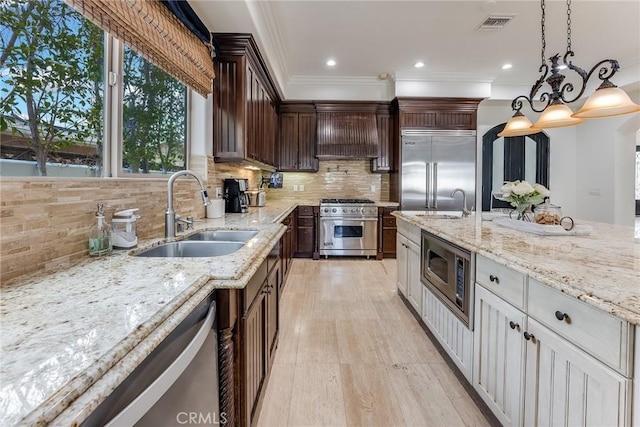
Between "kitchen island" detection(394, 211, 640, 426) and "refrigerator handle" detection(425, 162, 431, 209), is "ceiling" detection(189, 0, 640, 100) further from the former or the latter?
"kitchen island" detection(394, 211, 640, 426)

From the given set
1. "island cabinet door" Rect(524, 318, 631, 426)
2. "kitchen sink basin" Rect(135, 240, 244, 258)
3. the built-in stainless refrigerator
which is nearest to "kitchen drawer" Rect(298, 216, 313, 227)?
the built-in stainless refrigerator

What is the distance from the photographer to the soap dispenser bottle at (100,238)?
4.48 ft

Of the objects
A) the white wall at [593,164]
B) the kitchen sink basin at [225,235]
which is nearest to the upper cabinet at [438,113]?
the white wall at [593,164]

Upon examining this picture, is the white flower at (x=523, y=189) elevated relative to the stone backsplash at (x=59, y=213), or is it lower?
elevated

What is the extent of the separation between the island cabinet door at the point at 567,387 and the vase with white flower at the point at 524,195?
1.26 metres

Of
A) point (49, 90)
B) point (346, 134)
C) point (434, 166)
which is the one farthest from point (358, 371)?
point (346, 134)

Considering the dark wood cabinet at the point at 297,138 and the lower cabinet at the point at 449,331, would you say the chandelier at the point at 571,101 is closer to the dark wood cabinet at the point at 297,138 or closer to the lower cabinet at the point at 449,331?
the lower cabinet at the point at 449,331

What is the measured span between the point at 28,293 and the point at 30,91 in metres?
0.80

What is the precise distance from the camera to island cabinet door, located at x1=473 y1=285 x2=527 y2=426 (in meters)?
1.33

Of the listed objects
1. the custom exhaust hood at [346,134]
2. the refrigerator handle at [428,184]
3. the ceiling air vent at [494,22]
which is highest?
the ceiling air vent at [494,22]

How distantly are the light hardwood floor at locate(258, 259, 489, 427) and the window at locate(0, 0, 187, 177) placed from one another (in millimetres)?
1548

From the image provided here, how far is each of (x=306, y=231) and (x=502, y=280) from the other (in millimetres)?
3793

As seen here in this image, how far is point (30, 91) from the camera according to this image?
1212mm

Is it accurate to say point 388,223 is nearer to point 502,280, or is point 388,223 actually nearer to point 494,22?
point 494,22
